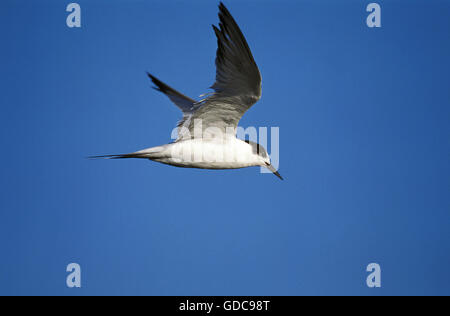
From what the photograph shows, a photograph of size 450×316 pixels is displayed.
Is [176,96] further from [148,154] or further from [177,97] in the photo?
[148,154]

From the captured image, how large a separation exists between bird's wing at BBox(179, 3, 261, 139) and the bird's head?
570mm

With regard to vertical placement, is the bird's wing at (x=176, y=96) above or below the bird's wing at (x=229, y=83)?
above

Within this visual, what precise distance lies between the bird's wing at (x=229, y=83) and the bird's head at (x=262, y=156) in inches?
22.4

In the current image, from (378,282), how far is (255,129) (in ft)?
9.46

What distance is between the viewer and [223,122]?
549 cm

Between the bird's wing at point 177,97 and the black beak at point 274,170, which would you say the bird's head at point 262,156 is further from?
the bird's wing at point 177,97

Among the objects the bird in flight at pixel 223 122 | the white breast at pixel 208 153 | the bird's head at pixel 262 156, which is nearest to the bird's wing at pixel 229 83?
the bird in flight at pixel 223 122

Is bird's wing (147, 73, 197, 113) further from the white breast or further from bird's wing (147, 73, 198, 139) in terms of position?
the white breast

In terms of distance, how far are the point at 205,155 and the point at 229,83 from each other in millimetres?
1176

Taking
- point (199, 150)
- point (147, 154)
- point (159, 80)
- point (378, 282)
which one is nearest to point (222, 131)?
point (199, 150)

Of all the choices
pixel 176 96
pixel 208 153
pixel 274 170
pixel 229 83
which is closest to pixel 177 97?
pixel 176 96

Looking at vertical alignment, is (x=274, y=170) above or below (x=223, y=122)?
below

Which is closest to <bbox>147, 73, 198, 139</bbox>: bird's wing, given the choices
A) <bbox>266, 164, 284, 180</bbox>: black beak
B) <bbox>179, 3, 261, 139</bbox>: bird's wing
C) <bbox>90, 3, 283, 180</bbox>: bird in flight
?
<bbox>90, 3, 283, 180</bbox>: bird in flight

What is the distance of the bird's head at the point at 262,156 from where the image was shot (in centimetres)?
598
